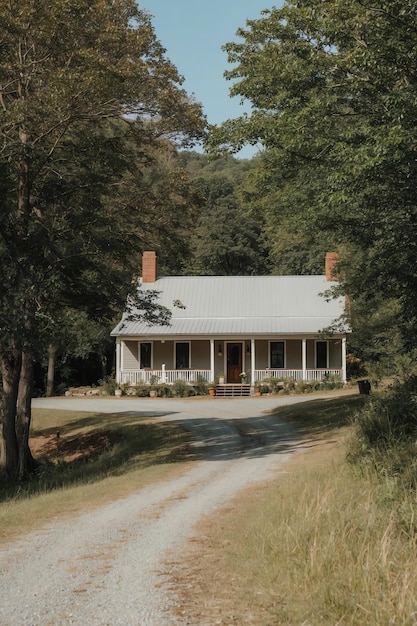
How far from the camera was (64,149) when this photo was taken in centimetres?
1781

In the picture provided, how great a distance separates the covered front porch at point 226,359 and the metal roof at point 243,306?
0.71 m

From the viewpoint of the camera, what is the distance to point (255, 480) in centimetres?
1261

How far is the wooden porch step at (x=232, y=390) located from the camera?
36281 millimetres

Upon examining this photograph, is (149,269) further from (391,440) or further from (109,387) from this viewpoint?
(391,440)

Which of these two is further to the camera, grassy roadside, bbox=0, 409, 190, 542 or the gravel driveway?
grassy roadside, bbox=0, 409, 190, 542

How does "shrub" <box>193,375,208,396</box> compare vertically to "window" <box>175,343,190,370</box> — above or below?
below

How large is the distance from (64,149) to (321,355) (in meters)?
23.8

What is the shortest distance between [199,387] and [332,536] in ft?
99.2

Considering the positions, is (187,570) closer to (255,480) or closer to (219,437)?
(255,480)

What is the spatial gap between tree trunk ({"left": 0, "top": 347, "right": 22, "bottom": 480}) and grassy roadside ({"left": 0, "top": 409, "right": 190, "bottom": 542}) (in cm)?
83

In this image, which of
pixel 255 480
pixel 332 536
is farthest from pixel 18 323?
pixel 332 536

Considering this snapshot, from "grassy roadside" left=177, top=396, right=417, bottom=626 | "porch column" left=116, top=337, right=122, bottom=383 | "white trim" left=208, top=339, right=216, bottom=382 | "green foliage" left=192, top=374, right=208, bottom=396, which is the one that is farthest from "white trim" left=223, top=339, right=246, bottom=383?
"grassy roadside" left=177, top=396, right=417, bottom=626

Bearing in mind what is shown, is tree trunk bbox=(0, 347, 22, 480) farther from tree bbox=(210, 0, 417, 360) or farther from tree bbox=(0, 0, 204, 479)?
tree bbox=(210, 0, 417, 360)

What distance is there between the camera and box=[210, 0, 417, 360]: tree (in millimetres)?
10227
